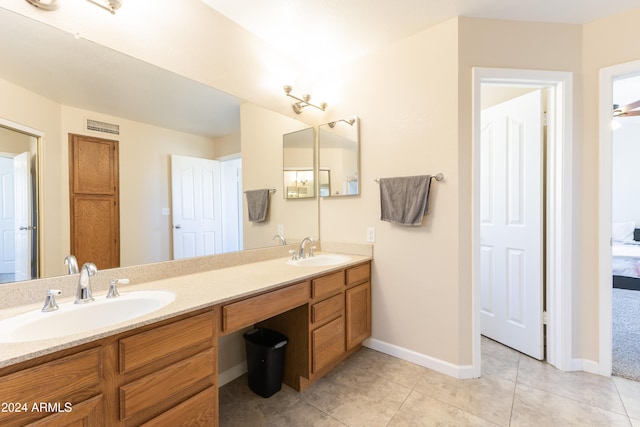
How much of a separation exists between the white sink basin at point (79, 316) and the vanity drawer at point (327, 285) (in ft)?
2.70

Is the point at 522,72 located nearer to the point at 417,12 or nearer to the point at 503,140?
the point at 503,140

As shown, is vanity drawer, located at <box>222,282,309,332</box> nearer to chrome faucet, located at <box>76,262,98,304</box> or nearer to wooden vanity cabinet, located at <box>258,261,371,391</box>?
wooden vanity cabinet, located at <box>258,261,371,391</box>

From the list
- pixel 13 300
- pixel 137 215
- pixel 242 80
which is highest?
pixel 242 80

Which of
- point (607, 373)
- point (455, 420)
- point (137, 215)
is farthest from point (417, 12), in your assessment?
point (607, 373)

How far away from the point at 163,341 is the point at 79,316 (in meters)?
0.38

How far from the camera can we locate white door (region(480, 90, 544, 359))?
84.0 inches

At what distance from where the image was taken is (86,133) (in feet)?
4.37

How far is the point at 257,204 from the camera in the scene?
2.14 meters

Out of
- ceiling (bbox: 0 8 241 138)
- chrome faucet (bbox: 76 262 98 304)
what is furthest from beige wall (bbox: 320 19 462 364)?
chrome faucet (bbox: 76 262 98 304)

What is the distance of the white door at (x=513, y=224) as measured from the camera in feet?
7.00

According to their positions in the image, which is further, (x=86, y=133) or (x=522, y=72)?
(x=522, y=72)

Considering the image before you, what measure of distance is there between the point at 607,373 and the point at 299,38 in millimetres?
3211

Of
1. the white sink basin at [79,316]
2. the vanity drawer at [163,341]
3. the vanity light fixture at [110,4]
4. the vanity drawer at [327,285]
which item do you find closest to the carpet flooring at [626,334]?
the vanity drawer at [327,285]

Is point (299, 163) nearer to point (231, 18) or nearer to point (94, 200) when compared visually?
point (231, 18)
